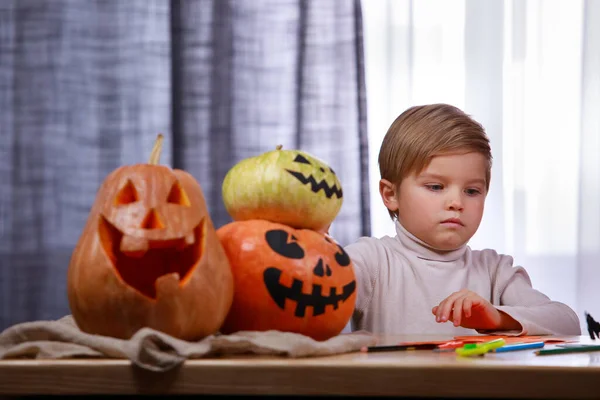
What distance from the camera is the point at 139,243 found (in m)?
0.64

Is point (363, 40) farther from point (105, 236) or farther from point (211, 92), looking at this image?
point (105, 236)

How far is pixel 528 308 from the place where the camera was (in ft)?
3.73

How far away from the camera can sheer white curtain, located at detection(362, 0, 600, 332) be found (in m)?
2.08

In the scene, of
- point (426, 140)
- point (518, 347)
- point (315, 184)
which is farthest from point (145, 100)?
point (518, 347)

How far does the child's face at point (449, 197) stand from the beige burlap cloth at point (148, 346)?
0.63m

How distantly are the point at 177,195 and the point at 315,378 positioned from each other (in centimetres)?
25

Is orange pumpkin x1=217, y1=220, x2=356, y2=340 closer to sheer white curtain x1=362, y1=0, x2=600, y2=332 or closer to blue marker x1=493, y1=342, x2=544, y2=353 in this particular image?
blue marker x1=493, y1=342, x2=544, y2=353

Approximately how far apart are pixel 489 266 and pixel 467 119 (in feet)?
0.96

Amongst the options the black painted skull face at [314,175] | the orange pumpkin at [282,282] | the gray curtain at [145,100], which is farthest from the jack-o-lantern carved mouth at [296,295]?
the gray curtain at [145,100]

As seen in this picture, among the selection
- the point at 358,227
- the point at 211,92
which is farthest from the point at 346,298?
the point at 211,92

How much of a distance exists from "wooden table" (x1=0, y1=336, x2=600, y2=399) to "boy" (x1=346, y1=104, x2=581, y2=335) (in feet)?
2.24

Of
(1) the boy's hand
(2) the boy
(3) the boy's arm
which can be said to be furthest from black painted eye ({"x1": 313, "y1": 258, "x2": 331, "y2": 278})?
(2) the boy

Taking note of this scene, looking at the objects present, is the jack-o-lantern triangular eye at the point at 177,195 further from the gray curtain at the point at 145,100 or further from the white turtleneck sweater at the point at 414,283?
the gray curtain at the point at 145,100

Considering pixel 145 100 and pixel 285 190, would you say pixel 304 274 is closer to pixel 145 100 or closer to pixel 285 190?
pixel 285 190
